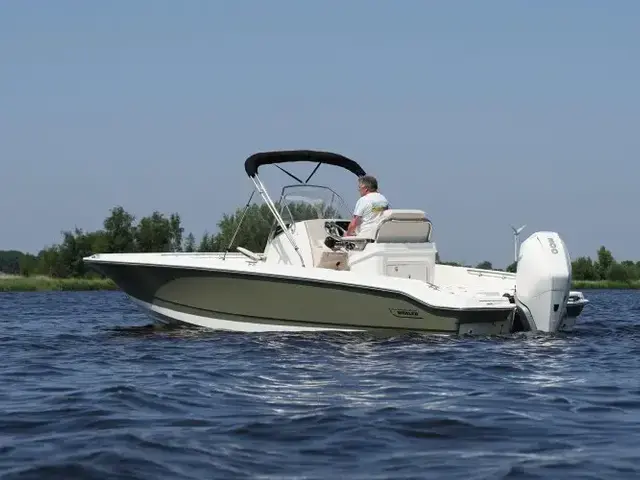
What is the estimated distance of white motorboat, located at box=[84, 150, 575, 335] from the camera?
1119 cm

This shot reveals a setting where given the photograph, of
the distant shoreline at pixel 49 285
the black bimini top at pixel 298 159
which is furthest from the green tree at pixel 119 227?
the black bimini top at pixel 298 159

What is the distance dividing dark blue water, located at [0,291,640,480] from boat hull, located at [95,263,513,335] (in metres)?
0.30

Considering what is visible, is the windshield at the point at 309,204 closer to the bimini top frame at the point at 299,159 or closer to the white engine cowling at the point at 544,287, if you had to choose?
the bimini top frame at the point at 299,159

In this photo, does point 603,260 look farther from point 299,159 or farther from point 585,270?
point 299,159

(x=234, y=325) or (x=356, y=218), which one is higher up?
(x=356, y=218)

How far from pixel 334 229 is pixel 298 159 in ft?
4.72

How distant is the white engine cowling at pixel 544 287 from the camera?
36.6 ft

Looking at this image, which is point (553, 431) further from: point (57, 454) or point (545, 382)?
point (57, 454)

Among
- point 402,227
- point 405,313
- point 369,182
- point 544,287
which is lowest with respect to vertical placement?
point 405,313

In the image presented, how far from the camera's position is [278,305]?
Answer: 1207 cm

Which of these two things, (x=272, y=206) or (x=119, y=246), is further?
(x=119, y=246)

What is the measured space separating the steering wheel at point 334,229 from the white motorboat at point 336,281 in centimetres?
1

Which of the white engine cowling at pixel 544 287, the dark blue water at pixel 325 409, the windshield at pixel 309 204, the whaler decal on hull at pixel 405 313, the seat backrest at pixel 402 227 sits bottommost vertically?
the dark blue water at pixel 325 409

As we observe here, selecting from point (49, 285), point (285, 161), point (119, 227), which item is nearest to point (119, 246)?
point (119, 227)
